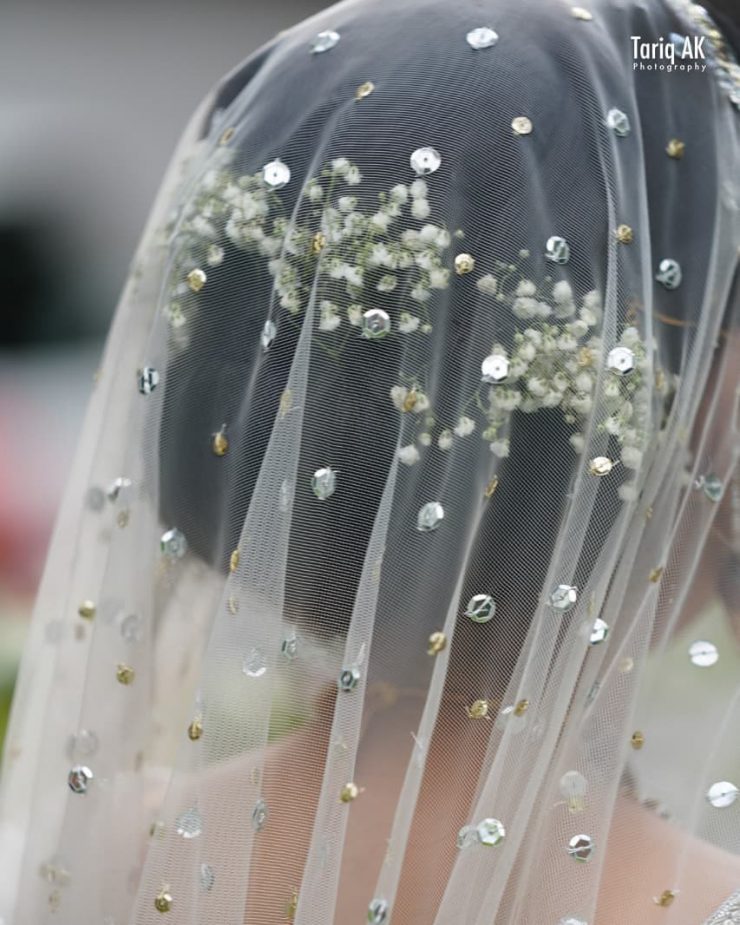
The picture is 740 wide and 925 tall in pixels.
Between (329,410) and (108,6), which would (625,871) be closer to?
(329,410)

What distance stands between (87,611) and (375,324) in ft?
1.77

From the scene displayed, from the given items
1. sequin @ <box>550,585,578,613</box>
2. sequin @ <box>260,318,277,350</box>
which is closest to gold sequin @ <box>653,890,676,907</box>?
sequin @ <box>550,585,578,613</box>

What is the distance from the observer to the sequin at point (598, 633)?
1073 mm

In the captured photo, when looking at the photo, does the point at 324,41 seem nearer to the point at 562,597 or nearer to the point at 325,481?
the point at 325,481

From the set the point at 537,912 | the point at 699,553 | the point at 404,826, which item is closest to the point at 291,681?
the point at 404,826

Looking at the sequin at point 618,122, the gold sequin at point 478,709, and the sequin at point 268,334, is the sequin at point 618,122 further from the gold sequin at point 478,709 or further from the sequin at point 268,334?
the gold sequin at point 478,709

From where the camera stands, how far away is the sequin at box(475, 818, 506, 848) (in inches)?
41.1

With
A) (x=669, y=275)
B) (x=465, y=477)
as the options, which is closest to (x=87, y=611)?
(x=465, y=477)

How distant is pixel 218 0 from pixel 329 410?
7.28 m

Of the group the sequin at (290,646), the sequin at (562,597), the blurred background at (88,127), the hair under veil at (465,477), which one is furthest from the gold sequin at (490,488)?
the blurred background at (88,127)

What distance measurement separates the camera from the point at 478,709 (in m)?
1.08

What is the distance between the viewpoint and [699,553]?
116 cm

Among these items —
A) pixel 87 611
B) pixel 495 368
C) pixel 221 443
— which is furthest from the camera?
pixel 87 611

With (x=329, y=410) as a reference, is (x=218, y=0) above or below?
above
